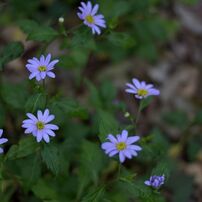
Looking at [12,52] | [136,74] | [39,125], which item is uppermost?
[136,74]

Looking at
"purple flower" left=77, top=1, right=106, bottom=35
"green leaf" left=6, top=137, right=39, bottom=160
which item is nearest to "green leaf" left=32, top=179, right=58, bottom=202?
"green leaf" left=6, top=137, right=39, bottom=160

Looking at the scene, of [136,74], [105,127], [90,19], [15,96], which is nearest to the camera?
[105,127]

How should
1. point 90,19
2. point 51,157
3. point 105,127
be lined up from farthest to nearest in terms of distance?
point 90,19, point 105,127, point 51,157

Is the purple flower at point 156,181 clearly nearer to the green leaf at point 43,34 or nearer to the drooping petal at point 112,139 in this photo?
the drooping petal at point 112,139

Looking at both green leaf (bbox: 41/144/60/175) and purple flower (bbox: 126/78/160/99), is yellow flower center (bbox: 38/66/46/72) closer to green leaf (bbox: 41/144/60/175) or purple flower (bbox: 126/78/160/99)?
green leaf (bbox: 41/144/60/175)

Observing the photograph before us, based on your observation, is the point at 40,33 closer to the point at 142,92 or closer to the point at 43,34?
the point at 43,34

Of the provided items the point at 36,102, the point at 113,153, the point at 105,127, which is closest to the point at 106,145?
the point at 113,153

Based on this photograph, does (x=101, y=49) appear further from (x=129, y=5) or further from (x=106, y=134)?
(x=106, y=134)
